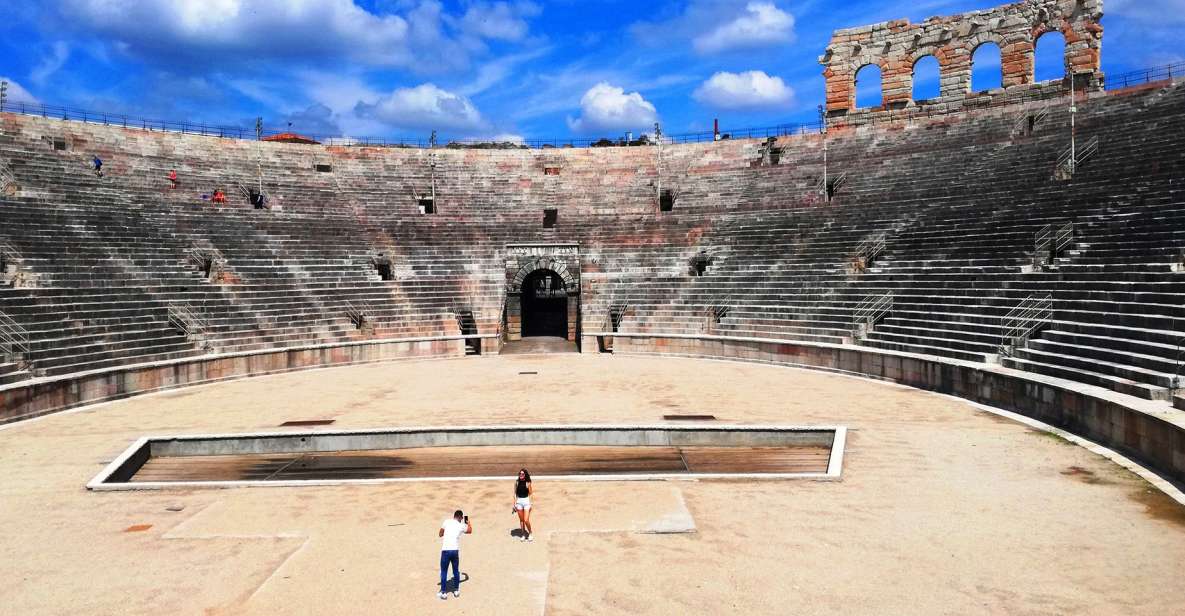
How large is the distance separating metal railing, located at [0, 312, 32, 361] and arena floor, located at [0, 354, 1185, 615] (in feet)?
15.4

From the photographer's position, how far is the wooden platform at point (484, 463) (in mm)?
12688

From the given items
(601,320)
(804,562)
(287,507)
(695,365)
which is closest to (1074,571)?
(804,562)

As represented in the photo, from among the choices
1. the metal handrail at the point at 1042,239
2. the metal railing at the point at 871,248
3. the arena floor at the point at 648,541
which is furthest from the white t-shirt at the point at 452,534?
the metal railing at the point at 871,248

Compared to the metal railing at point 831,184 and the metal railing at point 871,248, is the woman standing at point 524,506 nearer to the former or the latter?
the metal railing at point 871,248

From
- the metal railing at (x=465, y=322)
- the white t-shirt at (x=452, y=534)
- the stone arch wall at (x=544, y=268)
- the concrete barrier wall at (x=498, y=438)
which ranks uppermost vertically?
the stone arch wall at (x=544, y=268)

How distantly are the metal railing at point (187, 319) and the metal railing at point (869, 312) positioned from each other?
68.8ft

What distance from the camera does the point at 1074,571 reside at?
8.01 metres

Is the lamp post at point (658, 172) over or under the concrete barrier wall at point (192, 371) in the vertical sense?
over

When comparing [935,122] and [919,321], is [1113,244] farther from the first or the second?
[935,122]

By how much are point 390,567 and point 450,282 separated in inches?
961

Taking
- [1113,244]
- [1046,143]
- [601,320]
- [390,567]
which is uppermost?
[1046,143]

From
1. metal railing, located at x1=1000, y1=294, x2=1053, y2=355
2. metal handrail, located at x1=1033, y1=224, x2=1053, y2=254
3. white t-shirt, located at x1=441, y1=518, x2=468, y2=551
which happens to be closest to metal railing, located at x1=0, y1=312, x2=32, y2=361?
white t-shirt, located at x1=441, y1=518, x2=468, y2=551

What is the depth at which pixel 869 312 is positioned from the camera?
81.0 feet

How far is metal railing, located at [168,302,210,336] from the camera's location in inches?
943
